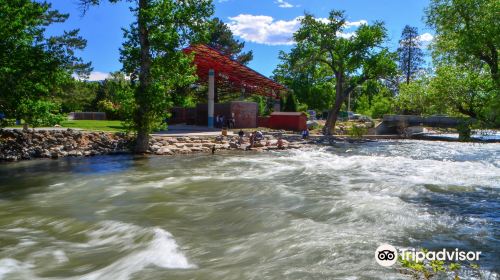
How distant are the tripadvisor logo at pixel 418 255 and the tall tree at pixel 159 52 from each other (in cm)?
1570

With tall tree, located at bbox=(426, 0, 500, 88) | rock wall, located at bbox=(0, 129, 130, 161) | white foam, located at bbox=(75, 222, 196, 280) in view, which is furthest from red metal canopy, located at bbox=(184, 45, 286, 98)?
white foam, located at bbox=(75, 222, 196, 280)

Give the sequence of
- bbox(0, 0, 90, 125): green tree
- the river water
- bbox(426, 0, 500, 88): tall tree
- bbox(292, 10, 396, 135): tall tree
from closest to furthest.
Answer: the river water
bbox(426, 0, 500, 88): tall tree
bbox(0, 0, 90, 125): green tree
bbox(292, 10, 396, 135): tall tree

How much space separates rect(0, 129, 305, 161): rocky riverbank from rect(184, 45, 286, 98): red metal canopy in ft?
33.0

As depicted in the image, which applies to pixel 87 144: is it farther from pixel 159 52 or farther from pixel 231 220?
pixel 231 220

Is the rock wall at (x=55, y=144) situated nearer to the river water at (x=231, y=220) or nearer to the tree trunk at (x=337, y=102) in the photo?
the river water at (x=231, y=220)

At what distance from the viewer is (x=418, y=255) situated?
6.38 meters

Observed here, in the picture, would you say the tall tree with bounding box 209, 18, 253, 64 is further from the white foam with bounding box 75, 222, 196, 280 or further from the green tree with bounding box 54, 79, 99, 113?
the white foam with bounding box 75, 222, 196, 280

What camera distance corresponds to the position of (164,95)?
67.4 ft

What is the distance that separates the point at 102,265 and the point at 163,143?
1737 cm


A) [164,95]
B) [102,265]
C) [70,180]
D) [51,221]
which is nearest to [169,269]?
[102,265]

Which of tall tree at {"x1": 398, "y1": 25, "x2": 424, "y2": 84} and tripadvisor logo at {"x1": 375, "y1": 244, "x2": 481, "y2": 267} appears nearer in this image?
tripadvisor logo at {"x1": 375, "y1": 244, "x2": 481, "y2": 267}

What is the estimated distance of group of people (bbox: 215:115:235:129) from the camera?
37.0 m

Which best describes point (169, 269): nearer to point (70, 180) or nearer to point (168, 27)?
point (70, 180)

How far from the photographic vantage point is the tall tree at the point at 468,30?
9461 millimetres
